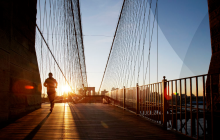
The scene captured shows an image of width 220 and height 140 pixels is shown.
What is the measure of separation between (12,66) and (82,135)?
7.77 feet

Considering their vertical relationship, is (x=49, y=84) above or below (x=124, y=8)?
below

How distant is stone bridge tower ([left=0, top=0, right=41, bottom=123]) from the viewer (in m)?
3.49

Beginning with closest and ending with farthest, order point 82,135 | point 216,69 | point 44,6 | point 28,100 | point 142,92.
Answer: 1. point 82,135
2. point 142,92
3. point 28,100
4. point 44,6
5. point 216,69

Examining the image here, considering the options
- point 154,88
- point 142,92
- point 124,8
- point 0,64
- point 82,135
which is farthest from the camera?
point 124,8

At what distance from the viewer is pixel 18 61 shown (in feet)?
14.7

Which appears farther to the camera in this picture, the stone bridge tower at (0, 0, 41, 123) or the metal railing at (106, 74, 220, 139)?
the stone bridge tower at (0, 0, 41, 123)

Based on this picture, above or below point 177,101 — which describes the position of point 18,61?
above

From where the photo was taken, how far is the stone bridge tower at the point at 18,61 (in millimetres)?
3490

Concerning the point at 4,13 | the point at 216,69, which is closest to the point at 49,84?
the point at 4,13

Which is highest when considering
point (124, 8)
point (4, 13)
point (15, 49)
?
point (124, 8)

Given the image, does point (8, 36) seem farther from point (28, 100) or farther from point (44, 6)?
point (44, 6)

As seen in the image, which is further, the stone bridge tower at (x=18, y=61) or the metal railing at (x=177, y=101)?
the stone bridge tower at (x=18, y=61)

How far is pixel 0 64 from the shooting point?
3.32m

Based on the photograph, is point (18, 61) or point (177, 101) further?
point (18, 61)
